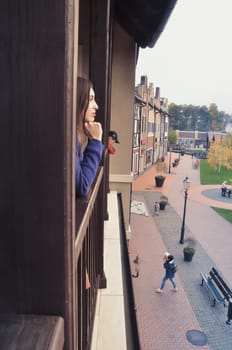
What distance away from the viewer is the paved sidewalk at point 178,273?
6969 mm

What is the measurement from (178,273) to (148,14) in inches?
A: 338

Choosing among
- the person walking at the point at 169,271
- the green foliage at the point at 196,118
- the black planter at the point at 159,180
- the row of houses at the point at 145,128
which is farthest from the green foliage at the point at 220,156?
the green foliage at the point at 196,118

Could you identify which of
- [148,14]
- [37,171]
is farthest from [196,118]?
[37,171]

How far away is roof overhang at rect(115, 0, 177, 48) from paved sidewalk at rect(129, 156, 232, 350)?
6.39 metres

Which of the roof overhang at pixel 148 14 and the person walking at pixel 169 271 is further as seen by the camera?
the person walking at pixel 169 271

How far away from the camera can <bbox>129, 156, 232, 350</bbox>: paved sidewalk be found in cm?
697

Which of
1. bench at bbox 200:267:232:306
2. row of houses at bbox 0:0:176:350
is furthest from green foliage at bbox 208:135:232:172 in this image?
row of houses at bbox 0:0:176:350

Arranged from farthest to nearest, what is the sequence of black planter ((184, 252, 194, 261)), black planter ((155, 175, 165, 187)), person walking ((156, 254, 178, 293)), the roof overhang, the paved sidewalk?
black planter ((155, 175, 165, 187)), black planter ((184, 252, 194, 261)), person walking ((156, 254, 178, 293)), the paved sidewalk, the roof overhang

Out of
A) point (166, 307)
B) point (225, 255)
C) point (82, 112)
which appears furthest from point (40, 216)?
point (225, 255)

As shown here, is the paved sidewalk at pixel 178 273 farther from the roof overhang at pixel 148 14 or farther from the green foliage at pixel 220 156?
the green foliage at pixel 220 156

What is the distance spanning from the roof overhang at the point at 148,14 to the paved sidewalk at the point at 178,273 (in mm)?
6387

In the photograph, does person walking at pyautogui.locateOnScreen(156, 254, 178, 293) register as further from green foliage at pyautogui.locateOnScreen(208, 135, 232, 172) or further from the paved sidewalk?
green foliage at pyautogui.locateOnScreen(208, 135, 232, 172)

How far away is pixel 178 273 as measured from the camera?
1009cm

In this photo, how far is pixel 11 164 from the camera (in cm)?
62
